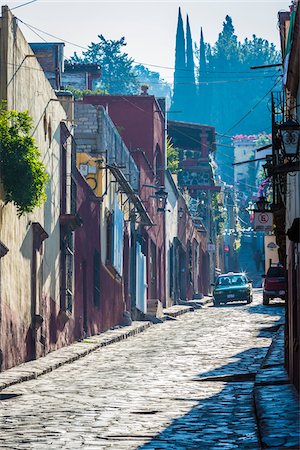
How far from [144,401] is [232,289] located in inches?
1268

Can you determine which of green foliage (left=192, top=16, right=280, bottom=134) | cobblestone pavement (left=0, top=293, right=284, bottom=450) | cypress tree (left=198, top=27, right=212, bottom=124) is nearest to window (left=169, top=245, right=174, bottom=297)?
cobblestone pavement (left=0, top=293, right=284, bottom=450)

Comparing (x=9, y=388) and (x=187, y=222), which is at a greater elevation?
(x=187, y=222)

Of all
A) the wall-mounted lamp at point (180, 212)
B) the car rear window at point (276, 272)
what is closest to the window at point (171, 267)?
the wall-mounted lamp at point (180, 212)

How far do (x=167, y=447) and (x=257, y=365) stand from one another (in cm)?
890

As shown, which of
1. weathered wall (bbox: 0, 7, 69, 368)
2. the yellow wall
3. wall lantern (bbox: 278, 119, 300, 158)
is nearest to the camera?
wall lantern (bbox: 278, 119, 300, 158)

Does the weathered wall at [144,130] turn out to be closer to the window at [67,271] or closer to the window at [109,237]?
the window at [109,237]

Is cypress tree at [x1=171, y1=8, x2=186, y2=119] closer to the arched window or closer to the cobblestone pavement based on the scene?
the arched window

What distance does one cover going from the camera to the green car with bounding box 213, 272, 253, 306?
45594 millimetres

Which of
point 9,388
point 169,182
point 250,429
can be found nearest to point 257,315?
point 169,182

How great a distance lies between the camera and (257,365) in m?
18.7

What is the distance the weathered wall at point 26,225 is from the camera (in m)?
19.1

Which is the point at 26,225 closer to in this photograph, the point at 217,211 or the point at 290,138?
the point at 290,138

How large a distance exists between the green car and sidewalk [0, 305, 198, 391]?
475 inches

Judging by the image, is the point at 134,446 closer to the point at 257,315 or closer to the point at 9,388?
the point at 9,388
